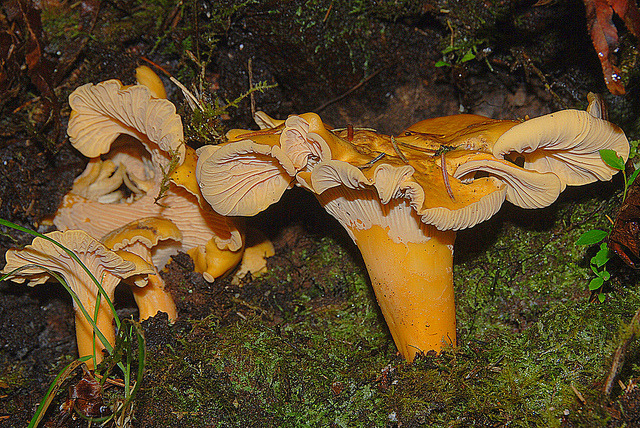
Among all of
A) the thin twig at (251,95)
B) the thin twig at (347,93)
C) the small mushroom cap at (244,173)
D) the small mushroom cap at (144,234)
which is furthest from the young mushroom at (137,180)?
the thin twig at (347,93)

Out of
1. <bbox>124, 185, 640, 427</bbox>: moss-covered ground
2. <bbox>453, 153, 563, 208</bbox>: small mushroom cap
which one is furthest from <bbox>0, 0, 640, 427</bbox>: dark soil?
<bbox>453, 153, 563, 208</bbox>: small mushroom cap

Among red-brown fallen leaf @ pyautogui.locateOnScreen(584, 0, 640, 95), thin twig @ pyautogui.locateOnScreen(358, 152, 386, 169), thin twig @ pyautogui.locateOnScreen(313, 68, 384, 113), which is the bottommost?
thin twig @ pyautogui.locateOnScreen(313, 68, 384, 113)

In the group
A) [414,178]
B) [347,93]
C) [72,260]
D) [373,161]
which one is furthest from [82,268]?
[347,93]

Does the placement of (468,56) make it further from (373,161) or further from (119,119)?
(119,119)

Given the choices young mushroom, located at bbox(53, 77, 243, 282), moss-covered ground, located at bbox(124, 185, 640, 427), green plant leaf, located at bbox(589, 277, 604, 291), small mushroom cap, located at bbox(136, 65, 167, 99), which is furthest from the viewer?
small mushroom cap, located at bbox(136, 65, 167, 99)

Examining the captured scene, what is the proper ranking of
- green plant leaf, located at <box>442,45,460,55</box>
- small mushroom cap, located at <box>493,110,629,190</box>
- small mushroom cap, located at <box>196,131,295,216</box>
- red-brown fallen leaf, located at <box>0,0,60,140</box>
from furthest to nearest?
green plant leaf, located at <box>442,45,460,55</box>, red-brown fallen leaf, located at <box>0,0,60,140</box>, small mushroom cap, located at <box>196,131,295,216</box>, small mushroom cap, located at <box>493,110,629,190</box>

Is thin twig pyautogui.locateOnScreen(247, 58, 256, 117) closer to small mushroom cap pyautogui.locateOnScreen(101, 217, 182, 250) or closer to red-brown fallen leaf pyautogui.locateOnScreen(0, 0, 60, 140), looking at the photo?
small mushroom cap pyautogui.locateOnScreen(101, 217, 182, 250)
